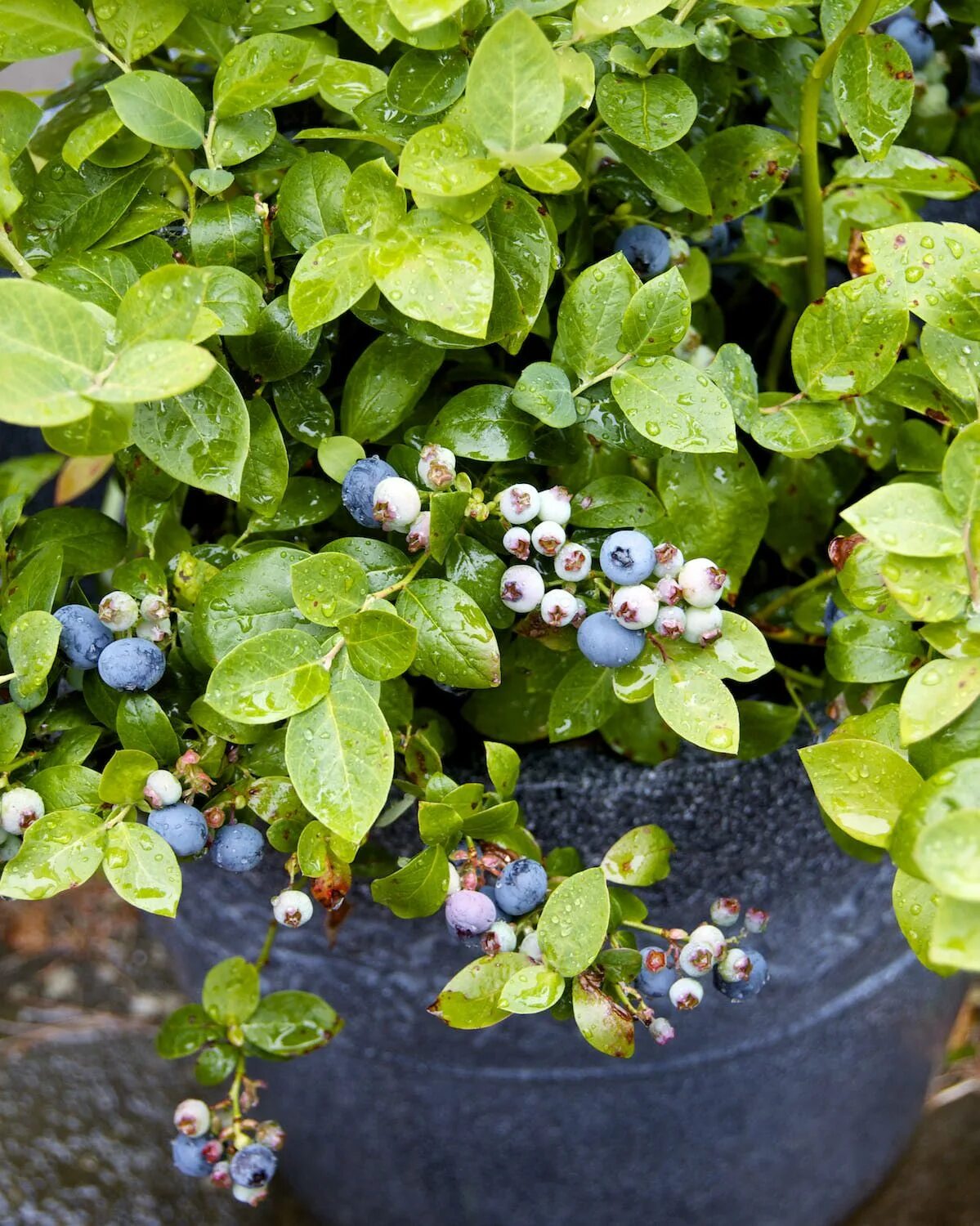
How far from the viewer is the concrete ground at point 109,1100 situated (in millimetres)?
1345

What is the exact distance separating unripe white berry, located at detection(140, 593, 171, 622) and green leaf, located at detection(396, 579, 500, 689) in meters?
0.11

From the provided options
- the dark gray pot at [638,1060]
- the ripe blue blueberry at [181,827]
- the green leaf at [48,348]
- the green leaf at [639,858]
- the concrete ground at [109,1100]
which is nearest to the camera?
the green leaf at [48,348]

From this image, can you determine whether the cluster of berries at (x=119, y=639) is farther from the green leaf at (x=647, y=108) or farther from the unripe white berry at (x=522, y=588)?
the green leaf at (x=647, y=108)

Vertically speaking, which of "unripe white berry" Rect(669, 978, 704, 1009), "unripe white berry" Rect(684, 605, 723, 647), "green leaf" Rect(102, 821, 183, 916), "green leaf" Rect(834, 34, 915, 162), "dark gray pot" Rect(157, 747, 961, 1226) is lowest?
"dark gray pot" Rect(157, 747, 961, 1226)

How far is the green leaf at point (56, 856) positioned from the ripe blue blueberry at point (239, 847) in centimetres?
5

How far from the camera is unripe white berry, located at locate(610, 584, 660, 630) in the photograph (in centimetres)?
50

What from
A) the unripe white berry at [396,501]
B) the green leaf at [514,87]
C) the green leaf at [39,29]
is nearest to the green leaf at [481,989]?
the unripe white berry at [396,501]

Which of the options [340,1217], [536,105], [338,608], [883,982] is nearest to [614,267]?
[536,105]

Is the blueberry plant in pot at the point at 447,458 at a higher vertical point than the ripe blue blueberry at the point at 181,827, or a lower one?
higher

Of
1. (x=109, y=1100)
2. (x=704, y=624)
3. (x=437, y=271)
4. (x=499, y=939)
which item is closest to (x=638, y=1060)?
(x=499, y=939)

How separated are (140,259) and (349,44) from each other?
0.72 ft

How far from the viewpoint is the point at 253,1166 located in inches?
25.4

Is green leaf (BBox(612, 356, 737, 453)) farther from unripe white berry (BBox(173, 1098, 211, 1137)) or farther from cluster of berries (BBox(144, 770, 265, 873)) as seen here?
unripe white berry (BBox(173, 1098, 211, 1137))

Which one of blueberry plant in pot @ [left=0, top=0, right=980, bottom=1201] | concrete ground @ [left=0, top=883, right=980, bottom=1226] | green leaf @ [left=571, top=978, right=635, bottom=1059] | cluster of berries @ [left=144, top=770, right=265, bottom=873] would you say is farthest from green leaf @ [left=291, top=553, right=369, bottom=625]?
concrete ground @ [left=0, top=883, right=980, bottom=1226]
